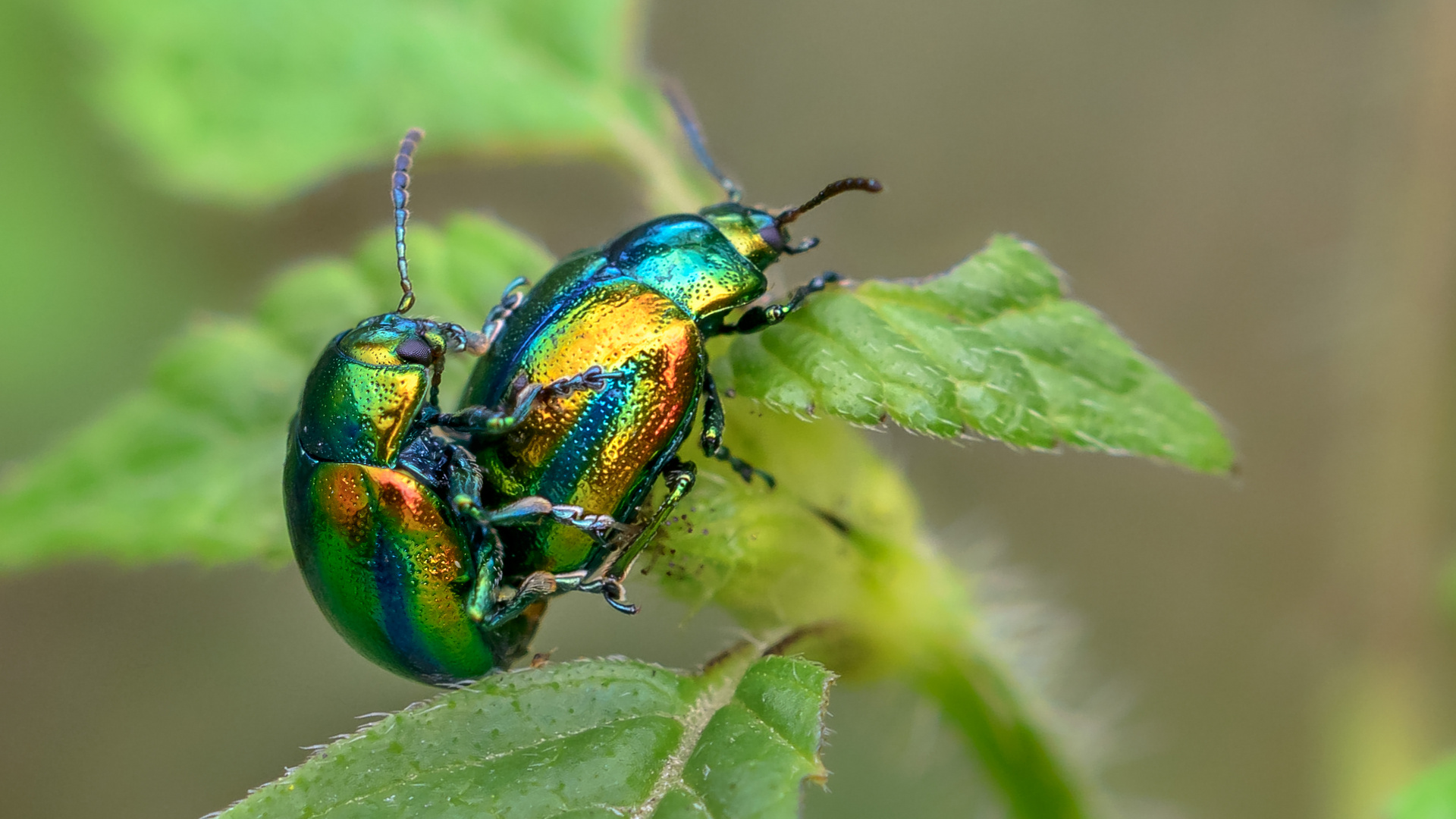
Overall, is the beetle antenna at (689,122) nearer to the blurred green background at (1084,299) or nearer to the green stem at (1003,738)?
the blurred green background at (1084,299)

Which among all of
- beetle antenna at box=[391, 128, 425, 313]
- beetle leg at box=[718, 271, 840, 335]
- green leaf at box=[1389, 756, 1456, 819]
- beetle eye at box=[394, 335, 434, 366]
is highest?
beetle antenna at box=[391, 128, 425, 313]

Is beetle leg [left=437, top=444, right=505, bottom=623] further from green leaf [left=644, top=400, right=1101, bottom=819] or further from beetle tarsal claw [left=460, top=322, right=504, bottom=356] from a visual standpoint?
green leaf [left=644, top=400, right=1101, bottom=819]

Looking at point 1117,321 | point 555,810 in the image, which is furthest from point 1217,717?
point 555,810

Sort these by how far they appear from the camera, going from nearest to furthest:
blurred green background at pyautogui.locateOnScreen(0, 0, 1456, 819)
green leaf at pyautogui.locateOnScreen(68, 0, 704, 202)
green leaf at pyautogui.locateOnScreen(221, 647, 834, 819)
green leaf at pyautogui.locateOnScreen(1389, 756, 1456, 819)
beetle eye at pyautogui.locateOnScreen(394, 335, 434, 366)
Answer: green leaf at pyautogui.locateOnScreen(221, 647, 834, 819)
green leaf at pyautogui.locateOnScreen(1389, 756, 1456, 819)
beetle eye at pyautogui.locateOnScreen(394, 335, 434, 366)
green leaf at pyautogui.locateOnScreen(68, 0, 704, 202)
blurred green background at pyautogui.locateOnScreen(0, 0, 1456, 819)

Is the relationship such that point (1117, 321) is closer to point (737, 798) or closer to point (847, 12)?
point (847, 12)

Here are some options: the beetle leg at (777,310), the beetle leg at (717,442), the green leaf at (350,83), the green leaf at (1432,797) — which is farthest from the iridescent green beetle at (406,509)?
the green leaf at (1432,797)

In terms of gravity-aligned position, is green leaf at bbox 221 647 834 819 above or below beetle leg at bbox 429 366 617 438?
below

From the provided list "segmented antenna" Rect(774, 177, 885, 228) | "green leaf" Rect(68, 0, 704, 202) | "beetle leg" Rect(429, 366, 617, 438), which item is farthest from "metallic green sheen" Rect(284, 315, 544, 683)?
"green leaf" Rect(68, 0, 704, 202)
